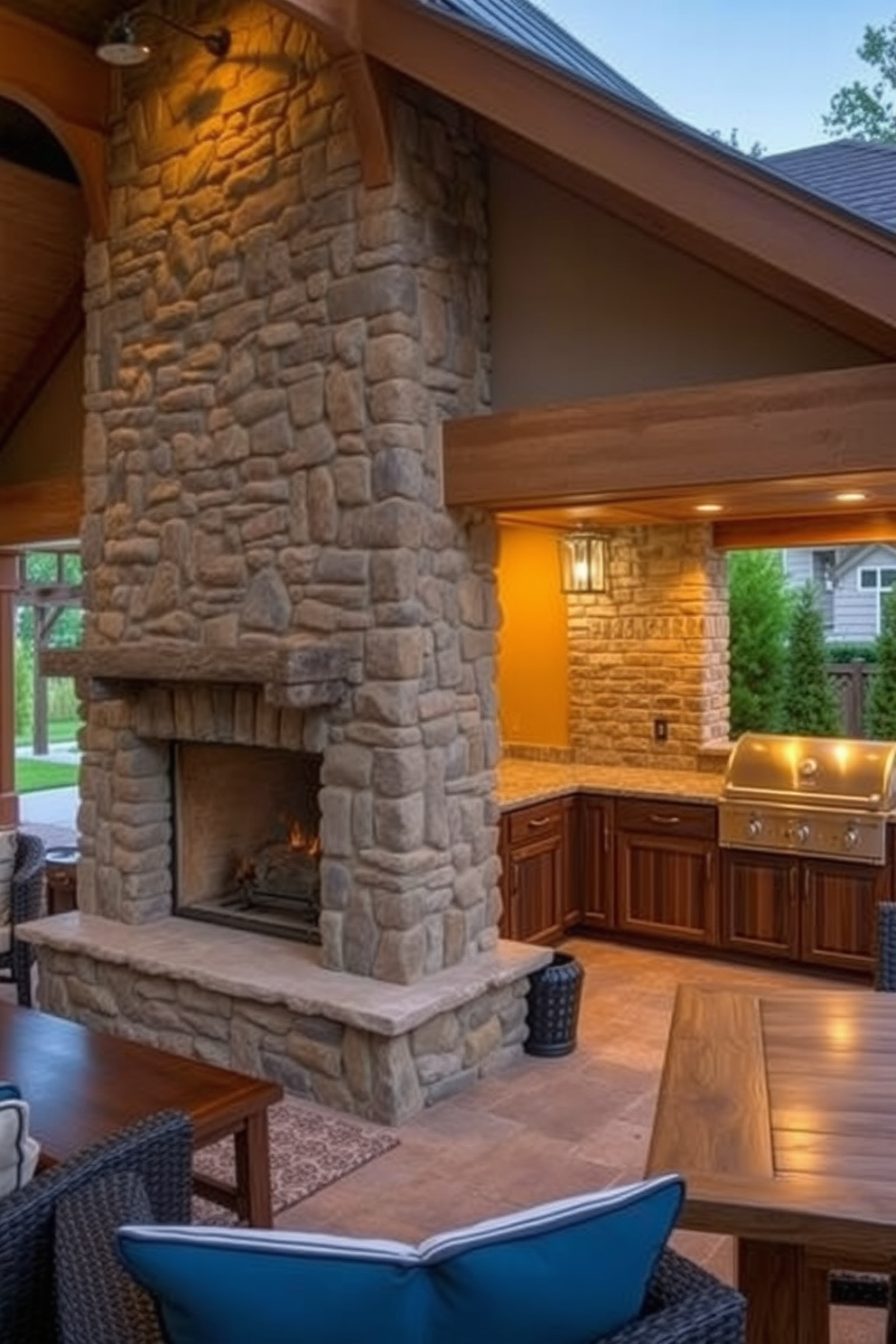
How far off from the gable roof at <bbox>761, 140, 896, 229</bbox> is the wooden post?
20.1ft

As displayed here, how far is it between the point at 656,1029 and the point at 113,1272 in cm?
360

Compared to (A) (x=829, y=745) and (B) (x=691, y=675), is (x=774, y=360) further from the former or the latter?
(B) (x=691, y=675)

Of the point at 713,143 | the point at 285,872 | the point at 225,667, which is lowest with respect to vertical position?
the point at 285,872

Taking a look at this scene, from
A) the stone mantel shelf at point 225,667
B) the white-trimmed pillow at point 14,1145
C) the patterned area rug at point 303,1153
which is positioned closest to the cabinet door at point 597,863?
the stone mantel shelf at point 225,667

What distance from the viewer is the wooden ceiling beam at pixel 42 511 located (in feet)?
22.9

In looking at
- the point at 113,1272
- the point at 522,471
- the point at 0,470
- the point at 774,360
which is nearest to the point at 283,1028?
the point at 522,471

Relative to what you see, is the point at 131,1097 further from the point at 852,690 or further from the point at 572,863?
the point at 852,690

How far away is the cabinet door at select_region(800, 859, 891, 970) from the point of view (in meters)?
5.56

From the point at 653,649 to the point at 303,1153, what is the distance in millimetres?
3767

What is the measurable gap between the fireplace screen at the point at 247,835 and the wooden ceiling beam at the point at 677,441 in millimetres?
1768

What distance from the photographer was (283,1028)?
176 inches

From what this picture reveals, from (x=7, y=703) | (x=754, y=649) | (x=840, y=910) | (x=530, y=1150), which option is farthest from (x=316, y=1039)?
(x=7, y=703)

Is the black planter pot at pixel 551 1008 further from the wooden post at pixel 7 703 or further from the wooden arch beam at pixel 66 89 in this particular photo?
the wooden post at pixel 7 703

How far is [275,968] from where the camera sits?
4629mm
